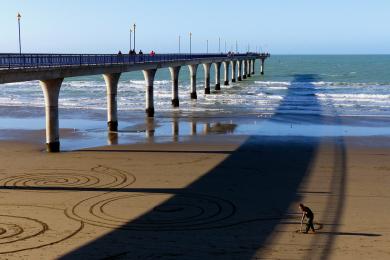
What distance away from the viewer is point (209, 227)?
14656 millimetres

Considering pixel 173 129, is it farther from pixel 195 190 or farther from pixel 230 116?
pixel 195 190

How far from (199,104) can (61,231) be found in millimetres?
38656

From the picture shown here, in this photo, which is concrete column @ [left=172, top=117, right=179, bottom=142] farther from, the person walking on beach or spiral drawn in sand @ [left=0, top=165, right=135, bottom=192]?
the person walking on beach

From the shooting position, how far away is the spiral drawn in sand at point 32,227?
1325cm

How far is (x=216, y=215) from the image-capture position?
15.8 meters

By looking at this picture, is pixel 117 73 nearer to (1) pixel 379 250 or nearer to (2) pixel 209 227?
(2) pixel 209 227

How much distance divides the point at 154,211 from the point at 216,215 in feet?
6.41

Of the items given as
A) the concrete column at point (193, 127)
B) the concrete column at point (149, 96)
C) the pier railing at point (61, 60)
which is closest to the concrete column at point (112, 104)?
the pier railing at point (61, 60)

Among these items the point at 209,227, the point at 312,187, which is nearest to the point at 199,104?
the point at 312,187

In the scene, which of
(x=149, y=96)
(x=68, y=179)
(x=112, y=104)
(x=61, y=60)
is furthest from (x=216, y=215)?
(x=149, y=96)

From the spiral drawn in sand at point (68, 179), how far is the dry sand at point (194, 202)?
40 mm

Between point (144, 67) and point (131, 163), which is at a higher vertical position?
point (144, 67)

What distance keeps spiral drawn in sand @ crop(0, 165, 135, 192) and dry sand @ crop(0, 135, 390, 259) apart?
4 centimetres

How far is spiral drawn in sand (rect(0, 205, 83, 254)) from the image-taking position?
13.2 metres
